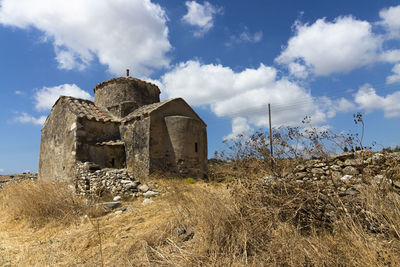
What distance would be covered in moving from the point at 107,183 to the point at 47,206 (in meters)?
2.64

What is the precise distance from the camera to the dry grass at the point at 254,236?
2.90 meters

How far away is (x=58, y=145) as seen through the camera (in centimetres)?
1116

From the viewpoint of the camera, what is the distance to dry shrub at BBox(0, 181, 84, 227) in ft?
19.4

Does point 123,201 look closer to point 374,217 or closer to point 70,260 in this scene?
point 70,260

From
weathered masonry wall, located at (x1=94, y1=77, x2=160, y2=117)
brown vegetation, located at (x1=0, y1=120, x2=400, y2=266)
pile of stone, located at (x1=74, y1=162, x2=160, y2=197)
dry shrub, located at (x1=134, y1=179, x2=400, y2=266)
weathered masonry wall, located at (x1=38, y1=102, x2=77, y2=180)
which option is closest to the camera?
dry shrub, located at (x1=134, y1=179, x2=400, y2=266)

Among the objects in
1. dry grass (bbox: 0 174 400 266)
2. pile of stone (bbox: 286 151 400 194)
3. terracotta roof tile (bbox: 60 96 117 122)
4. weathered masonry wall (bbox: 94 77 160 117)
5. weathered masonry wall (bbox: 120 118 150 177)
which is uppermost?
weathered masonry wall (bbox: 94 77 160 117)

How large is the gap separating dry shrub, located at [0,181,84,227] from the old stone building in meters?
3.26

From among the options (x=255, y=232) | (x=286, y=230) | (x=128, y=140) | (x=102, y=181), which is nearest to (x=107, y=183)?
(x=102, y=181)

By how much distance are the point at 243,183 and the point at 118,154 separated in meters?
7.86

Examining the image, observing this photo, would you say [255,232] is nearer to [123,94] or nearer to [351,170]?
[351,170]

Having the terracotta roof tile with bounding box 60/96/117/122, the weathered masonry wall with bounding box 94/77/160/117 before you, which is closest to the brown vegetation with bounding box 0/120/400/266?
the terracotta roof tile with bounding box 60/96/117/122

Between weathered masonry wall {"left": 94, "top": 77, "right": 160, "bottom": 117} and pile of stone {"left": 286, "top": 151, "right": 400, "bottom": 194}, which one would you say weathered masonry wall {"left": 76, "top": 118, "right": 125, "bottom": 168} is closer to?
weathered masonry wall {"left": 94, "top": 77, "right": 160, "bottom": 117}

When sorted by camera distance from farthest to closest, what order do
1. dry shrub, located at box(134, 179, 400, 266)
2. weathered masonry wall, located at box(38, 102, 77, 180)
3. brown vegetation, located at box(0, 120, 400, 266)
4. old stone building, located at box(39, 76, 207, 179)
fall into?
weathered masonry wall, located at box(38, 102, 77, 180) < old stone building, located at box(39, 76, 207, 179) < brown vegetation, located at box(0, 120, 400, 266) < dry shrub, located at box(134, 179, 400, 266)

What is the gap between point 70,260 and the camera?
12.6ft
